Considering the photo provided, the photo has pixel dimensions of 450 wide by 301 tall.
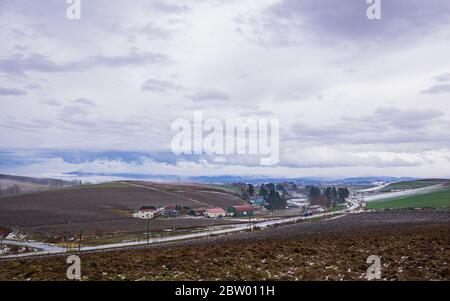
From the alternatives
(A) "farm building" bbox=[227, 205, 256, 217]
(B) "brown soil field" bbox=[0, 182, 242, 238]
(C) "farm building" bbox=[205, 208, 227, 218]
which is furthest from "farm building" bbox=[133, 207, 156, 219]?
(A) "farm building" bbox=[227, 205, 256, 217]

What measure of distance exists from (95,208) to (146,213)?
2071 centimetres

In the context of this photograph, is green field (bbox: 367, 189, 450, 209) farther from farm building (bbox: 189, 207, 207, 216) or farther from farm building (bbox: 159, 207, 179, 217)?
farm building (bbox: 159, 207, 179, 217)

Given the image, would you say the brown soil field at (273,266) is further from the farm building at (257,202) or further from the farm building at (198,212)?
the farm building at (257,202)

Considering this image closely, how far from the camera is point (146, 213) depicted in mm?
133375

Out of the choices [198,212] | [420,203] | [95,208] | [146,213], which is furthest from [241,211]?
[420,203]

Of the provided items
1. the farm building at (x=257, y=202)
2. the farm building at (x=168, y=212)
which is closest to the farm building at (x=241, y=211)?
the farm building at (x=168, y=212)

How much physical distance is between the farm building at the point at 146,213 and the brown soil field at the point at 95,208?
325 centimetres

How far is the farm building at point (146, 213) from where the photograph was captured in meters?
133

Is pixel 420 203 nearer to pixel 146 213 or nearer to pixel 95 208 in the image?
pixel 146 213

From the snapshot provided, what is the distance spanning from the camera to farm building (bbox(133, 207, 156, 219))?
436 feet

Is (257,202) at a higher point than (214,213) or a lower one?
lower
